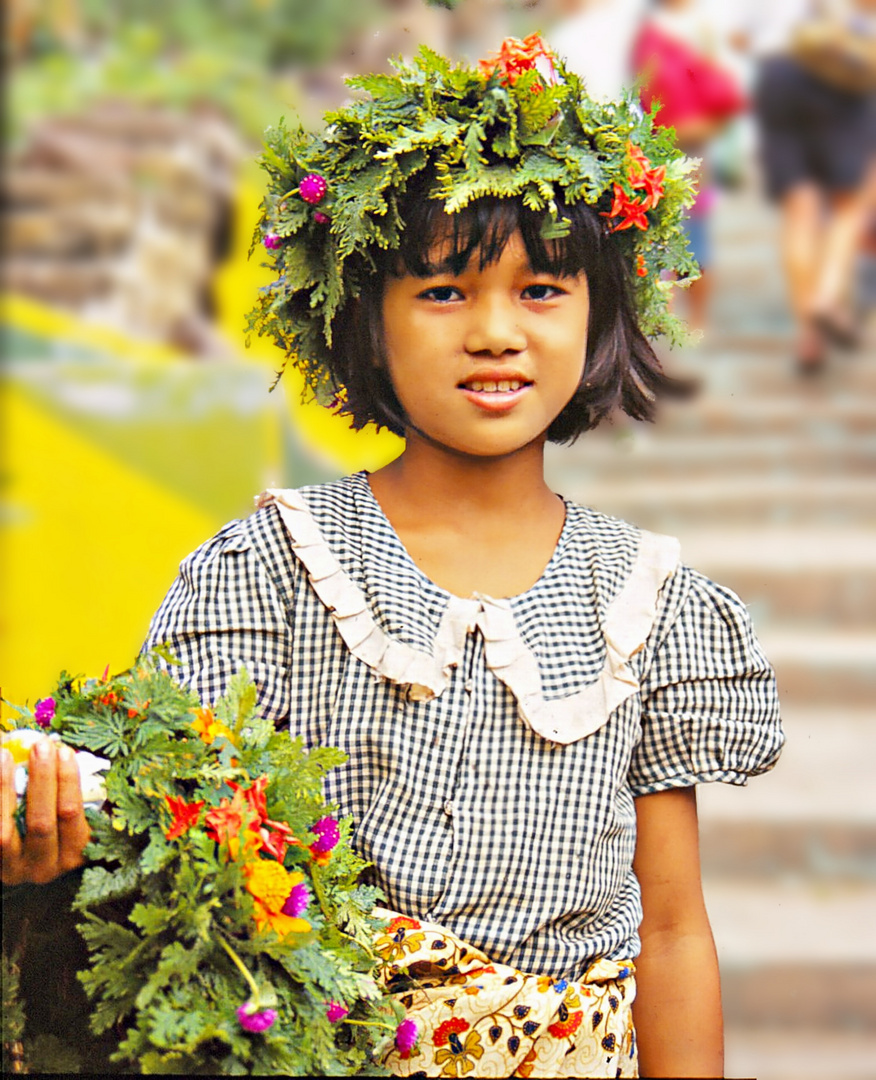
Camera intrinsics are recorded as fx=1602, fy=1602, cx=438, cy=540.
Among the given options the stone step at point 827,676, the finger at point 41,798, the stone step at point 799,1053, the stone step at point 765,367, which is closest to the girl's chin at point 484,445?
the finger at point 41,798

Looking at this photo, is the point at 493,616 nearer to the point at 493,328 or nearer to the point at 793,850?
the point at 493,328

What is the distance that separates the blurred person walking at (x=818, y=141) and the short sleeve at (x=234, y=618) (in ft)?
14.1

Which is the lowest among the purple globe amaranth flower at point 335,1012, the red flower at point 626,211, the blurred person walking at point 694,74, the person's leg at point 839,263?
the purple globe amaranth flower at point 335,1012

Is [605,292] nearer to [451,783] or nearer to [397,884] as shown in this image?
[451,783]

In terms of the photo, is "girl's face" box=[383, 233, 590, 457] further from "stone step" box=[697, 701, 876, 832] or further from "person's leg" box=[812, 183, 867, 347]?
"person's leg" box=[812, 183, 867, 347]

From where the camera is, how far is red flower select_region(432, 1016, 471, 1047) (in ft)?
5.84

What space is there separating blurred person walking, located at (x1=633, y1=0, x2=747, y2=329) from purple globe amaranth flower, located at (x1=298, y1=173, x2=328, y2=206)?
11.5 feet

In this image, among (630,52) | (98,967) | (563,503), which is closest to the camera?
(98,967)

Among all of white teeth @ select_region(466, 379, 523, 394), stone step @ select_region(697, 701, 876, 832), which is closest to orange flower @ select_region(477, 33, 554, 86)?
white teeth @ select_region(466, 379, 523, 394)

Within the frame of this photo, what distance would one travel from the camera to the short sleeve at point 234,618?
1.87 metres

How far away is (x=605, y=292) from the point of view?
79.7 inches

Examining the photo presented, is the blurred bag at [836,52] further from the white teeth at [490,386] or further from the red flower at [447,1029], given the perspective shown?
the red flower at [447,1029]

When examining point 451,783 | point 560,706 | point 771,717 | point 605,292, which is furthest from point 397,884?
point 605,292

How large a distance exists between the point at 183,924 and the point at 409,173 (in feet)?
2.91
